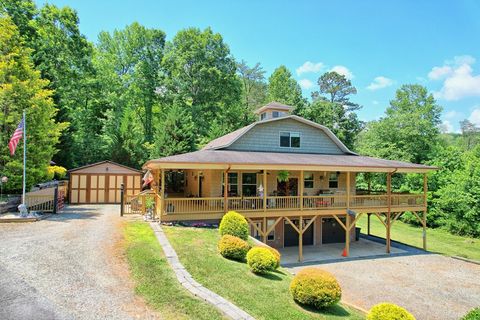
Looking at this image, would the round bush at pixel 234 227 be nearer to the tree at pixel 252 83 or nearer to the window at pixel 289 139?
the window at pixel 289 139

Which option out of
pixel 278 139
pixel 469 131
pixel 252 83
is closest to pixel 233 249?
pixel 278 139

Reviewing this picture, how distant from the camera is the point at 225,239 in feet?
37.0

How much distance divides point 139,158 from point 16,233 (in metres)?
21.3

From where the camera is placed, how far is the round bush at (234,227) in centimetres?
1281

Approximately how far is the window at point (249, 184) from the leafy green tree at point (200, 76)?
74.0ft

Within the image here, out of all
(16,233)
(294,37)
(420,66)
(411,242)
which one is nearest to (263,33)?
(294,37)

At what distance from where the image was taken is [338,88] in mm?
57219

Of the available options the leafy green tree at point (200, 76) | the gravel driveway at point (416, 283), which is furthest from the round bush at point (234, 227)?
the leafy green tree at point (200, 76)

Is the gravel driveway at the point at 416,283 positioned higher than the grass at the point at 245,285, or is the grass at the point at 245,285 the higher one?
the grass at the point at 245,285

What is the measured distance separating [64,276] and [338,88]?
186 feet

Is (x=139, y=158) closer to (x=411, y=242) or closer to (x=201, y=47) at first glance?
(x=201, y=47)

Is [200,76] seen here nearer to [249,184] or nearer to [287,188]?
[249,184]

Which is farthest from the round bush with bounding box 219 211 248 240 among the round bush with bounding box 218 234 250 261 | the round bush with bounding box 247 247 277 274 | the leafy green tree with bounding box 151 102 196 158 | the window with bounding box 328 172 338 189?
the leafy green tree with bounding box 151 102 196 158

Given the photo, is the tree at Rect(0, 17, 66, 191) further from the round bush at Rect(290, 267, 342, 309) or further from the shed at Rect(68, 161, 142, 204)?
the round bush at Rect(290, 267, 342, 309)
